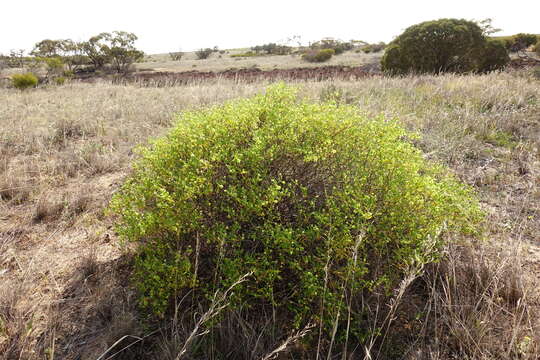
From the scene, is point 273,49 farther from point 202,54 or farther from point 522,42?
point 522,42

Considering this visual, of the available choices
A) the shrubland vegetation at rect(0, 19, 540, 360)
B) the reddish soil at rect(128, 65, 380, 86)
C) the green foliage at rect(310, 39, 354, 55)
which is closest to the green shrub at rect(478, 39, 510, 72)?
the reddish soil at rect(128, 65, 380, 86)

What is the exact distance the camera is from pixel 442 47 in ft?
40.1

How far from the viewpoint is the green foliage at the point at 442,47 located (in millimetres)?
11977

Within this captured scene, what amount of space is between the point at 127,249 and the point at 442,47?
14.1 meters

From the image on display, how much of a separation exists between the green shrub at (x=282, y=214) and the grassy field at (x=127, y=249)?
0.90ft

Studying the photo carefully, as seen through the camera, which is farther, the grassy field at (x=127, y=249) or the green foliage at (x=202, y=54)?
the green foliage at (x=202, y=54)

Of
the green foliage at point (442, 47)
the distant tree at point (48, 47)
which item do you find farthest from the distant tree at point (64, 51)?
the green foliage at point (442, 47)

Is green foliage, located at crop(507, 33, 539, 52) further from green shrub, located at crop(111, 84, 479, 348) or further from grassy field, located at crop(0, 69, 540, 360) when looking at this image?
green shrub, located at crop(111, 84, 479, 348)

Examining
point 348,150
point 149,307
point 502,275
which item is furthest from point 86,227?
point 502,275

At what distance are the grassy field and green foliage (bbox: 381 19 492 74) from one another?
6.22 meters

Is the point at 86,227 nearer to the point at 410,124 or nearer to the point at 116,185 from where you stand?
the point at 116,185

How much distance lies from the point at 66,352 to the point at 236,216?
1248 millimetres

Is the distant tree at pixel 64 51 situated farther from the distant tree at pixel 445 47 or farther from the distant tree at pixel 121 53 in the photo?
the distant tree at pixel 445 47

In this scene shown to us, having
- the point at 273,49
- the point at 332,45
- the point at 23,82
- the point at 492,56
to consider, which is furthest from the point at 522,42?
the point at 273,49
